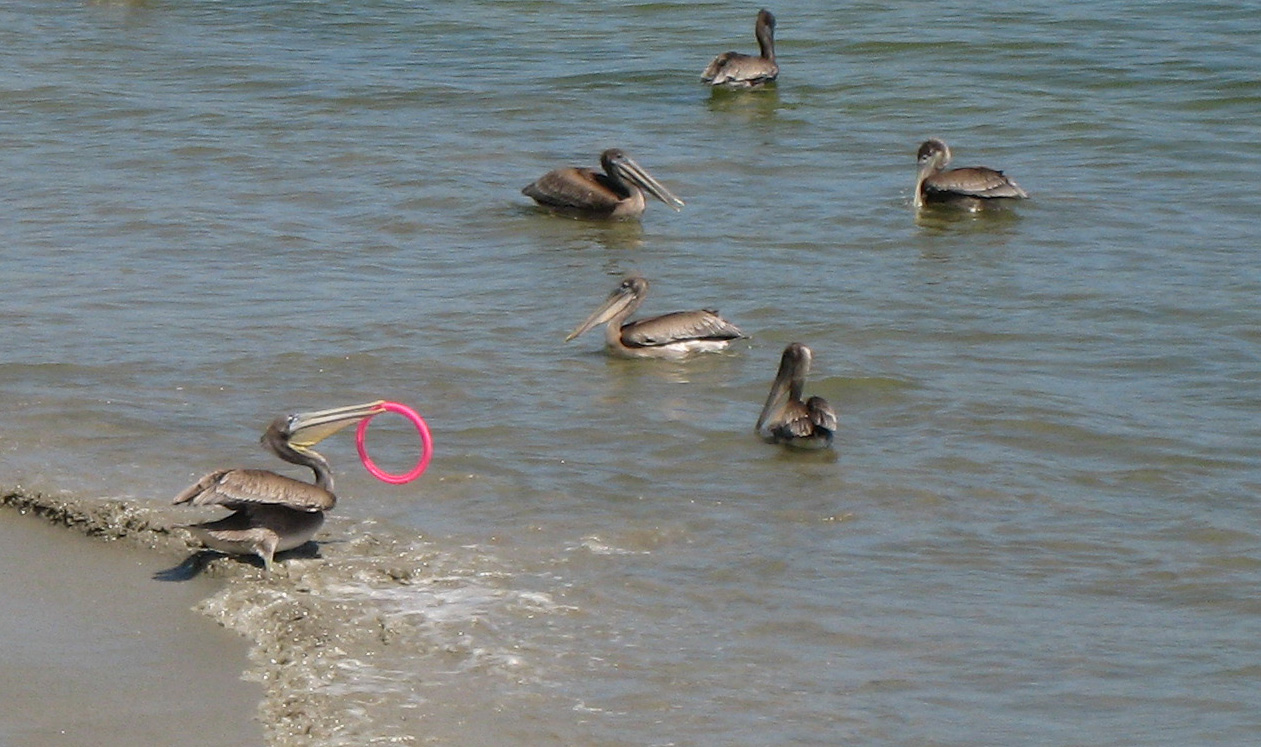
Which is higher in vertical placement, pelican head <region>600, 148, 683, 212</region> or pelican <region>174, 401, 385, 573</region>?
pelican head <region>600, 148, 683, 212</region>

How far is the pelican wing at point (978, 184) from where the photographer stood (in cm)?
1221

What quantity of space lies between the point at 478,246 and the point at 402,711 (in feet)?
21.5

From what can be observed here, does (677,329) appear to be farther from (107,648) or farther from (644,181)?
(107,648)

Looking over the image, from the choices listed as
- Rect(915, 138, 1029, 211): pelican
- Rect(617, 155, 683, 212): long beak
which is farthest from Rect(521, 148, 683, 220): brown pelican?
Rect(915, 138, 1029, 211): pelican

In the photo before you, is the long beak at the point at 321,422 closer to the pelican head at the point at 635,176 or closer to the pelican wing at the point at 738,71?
the pelican head at the point at 635,176

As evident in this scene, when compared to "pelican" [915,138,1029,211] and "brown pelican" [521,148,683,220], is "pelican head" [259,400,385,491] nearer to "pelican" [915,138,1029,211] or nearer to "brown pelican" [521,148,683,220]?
"brown pelican" [521,148,683,220]

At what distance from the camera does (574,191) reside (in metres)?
12.4

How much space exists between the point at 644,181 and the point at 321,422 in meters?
6.04

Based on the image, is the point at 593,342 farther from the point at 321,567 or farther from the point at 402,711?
the point at 402,711

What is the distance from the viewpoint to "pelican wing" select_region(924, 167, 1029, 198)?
40.1ft

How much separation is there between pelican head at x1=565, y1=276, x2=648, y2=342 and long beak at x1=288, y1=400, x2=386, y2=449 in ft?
10.2

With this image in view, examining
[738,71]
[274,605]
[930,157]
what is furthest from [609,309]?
[738,71]

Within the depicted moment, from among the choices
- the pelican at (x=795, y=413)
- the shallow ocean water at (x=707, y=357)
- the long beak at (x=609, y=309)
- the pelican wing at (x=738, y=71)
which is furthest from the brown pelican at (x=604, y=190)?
the pelican at (x=795, y=413)

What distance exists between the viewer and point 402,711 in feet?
17.6
